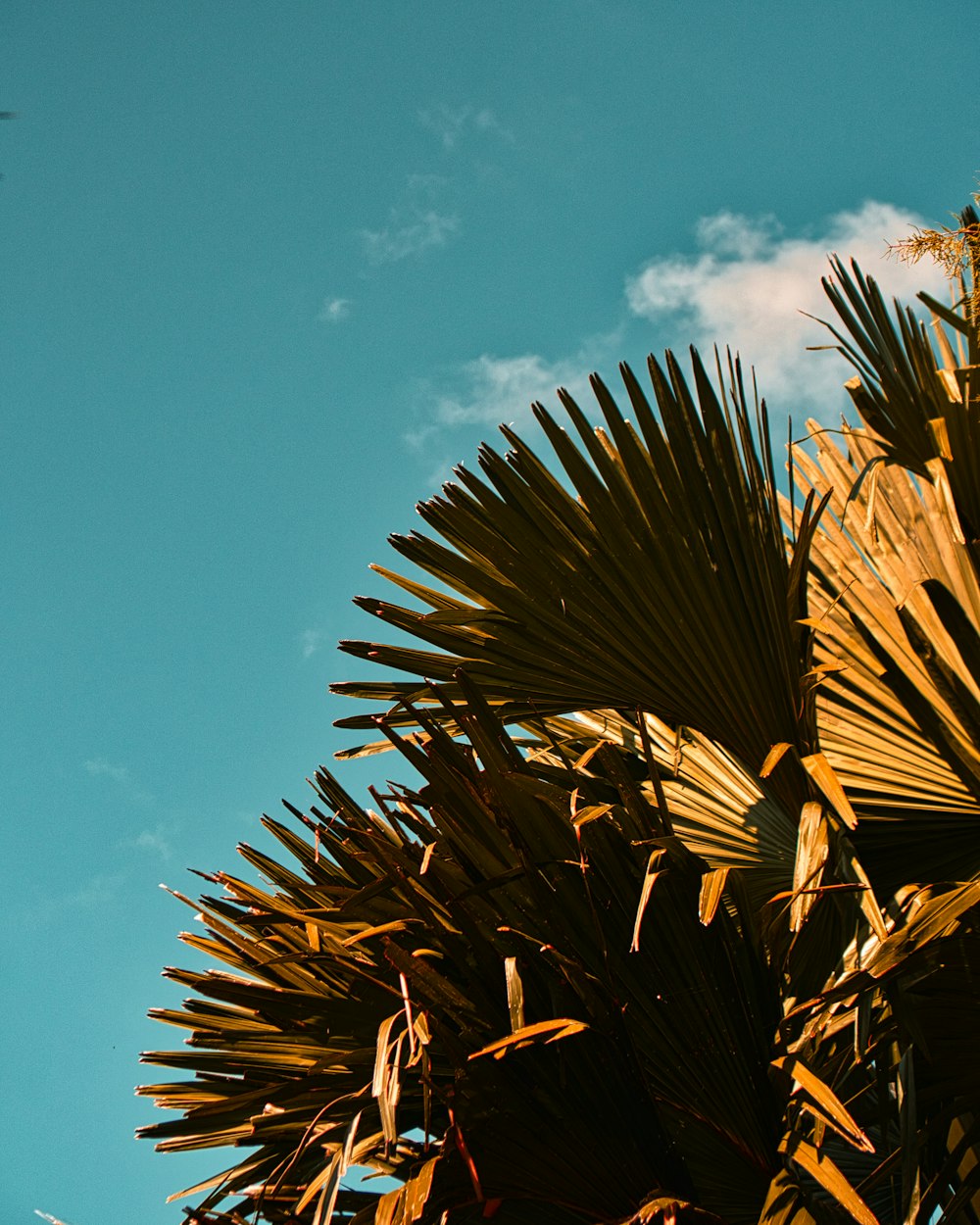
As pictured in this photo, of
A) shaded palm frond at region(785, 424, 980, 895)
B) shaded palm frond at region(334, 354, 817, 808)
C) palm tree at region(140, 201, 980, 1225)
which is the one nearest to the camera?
palm tree at region(140, 201, 980, 1225)

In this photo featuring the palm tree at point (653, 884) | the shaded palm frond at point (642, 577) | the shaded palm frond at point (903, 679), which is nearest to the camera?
the palm tree at point (653, 884)

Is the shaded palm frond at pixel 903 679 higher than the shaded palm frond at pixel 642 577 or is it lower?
lower

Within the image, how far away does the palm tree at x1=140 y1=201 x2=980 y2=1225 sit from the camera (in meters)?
1.65

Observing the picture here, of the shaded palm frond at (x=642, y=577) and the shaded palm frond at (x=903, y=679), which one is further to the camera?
the shaded palm frond at (x=642, y=577)

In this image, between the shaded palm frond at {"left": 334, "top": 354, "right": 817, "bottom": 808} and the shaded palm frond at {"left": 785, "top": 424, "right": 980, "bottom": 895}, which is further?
the shaded palm frond at {"left": 334, "top": 354, "right": 817, "bottom": 808}

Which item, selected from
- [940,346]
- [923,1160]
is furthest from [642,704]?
[940,346]

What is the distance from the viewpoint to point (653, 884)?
1.70m

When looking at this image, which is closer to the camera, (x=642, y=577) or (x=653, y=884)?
(x=653, y=884)

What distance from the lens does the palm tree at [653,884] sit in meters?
1.65

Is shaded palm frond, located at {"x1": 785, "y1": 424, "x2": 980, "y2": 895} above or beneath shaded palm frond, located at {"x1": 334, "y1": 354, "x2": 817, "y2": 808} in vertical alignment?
beneath

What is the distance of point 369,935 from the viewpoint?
1.70m

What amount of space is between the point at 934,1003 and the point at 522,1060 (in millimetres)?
734

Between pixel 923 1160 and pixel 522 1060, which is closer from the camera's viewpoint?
pixel 522 1060

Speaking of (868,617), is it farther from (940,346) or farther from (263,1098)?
(263,1098)
